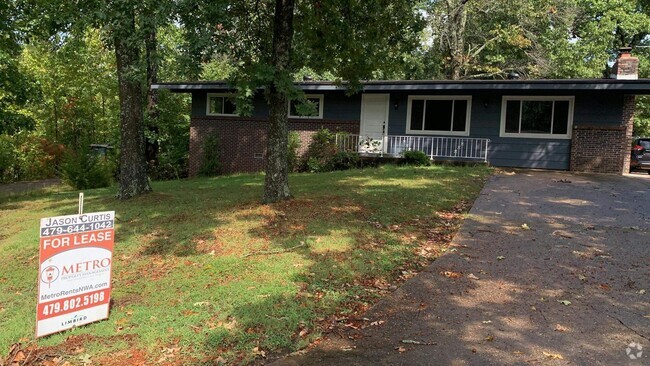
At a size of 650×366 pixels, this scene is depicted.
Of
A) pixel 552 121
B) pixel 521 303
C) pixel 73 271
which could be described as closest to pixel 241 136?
pixel 552 121

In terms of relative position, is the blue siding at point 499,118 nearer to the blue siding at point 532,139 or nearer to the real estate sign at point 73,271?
the blue siding at point 532,139

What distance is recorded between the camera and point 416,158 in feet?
56.4

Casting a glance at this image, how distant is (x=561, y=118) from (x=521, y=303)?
543 inches

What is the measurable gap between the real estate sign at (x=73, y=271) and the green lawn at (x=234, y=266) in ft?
0.44

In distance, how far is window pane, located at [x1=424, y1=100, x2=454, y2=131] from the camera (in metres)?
18.3

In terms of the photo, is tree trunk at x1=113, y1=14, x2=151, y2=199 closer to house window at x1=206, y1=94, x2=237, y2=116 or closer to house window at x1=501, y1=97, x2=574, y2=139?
house window at x1=206, y1=94, x2=237, y2=116

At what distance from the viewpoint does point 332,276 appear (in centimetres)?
567

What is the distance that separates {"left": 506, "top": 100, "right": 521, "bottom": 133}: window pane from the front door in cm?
438

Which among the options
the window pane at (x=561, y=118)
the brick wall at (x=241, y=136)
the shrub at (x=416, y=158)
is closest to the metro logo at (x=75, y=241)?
the shrub at (x=416, y=158)

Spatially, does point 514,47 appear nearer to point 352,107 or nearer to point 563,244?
point 352,107

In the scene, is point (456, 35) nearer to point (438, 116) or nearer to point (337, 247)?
point (438, 116)

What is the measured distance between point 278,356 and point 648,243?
5.90 m

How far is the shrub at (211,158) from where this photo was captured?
20219mm

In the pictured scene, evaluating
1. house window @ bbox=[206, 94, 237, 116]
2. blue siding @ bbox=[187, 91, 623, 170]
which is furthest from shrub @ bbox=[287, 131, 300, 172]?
house window @ bbox=[206, 94, 237, 116]
